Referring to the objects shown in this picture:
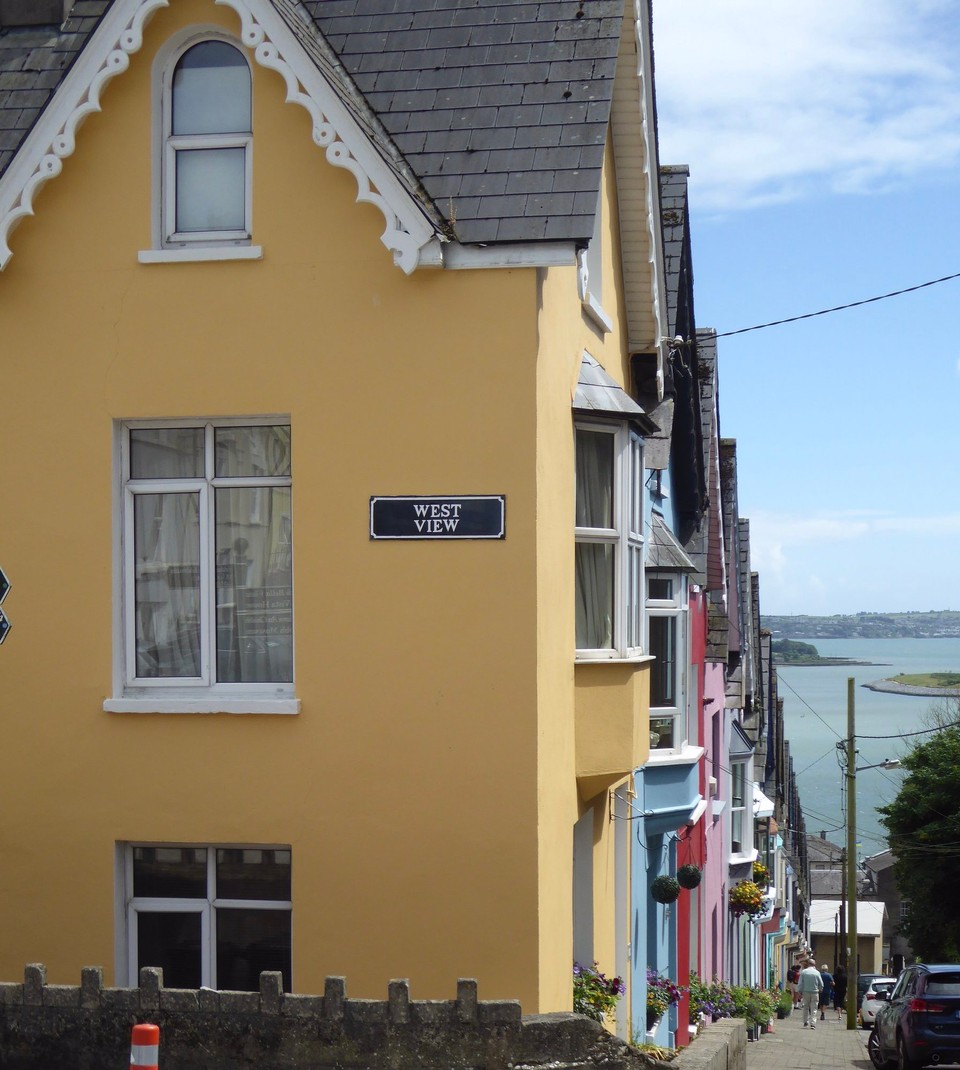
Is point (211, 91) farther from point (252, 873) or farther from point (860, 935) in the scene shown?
point (860, 935)

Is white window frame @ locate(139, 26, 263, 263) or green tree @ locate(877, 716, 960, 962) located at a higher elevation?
white window frame @ locate(139, 26, 263, 263)

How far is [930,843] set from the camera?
4703 centimetres

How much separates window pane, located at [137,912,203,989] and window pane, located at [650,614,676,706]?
8353 mm

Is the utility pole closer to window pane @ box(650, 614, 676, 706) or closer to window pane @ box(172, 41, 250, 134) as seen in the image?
window pane @ box(650, 614, 676, 706)

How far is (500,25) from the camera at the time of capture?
36.4 ft

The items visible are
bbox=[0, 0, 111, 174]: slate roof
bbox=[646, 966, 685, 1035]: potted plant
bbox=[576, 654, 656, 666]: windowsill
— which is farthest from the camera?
bbox=[646, 966, 685, 1035]: potted plant

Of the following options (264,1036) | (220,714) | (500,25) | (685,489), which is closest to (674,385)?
(685,489)

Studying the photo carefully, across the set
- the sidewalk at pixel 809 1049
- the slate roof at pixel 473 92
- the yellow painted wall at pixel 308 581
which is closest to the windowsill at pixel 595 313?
the slate roof at pixel 473 92

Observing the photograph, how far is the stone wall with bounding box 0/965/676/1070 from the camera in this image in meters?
9.05

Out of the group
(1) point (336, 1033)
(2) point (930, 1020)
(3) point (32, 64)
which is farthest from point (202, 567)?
(2) point (930, 1020)

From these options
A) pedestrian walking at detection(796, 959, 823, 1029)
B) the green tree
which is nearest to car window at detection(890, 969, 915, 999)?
pedestrian walking at detection(796, 959, 823, 1029)

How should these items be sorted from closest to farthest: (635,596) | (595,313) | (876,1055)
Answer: (595,313) → (635,596) → (876,1055)

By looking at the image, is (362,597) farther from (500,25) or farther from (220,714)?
→ (500,25)

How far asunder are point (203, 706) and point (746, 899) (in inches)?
926
